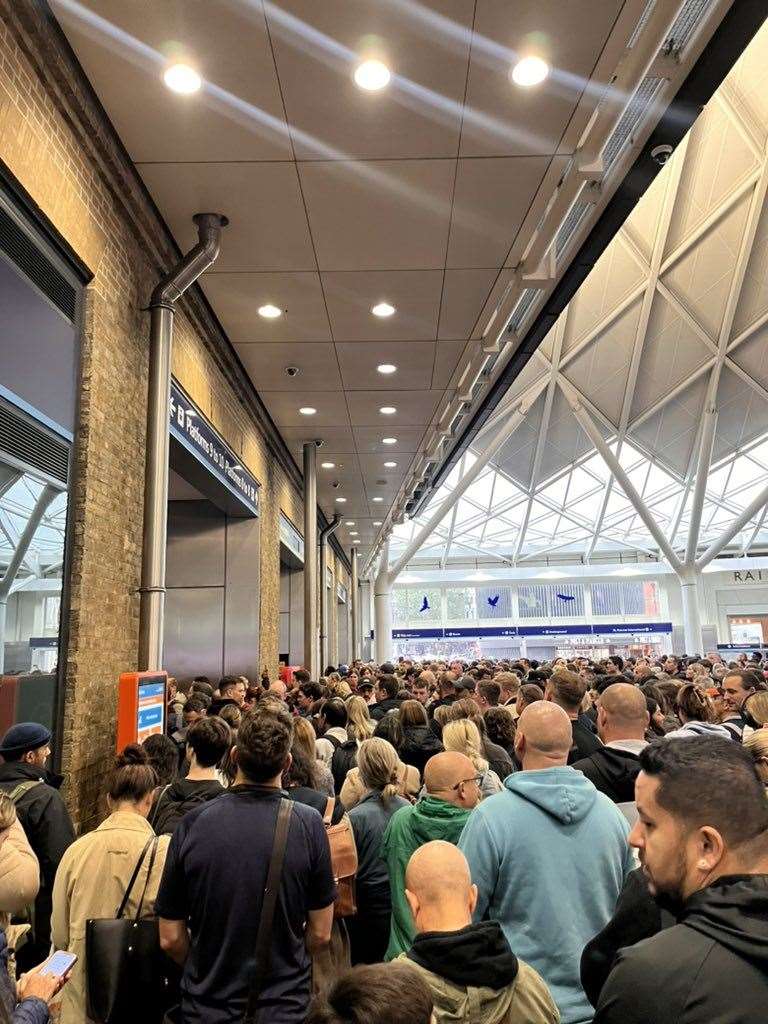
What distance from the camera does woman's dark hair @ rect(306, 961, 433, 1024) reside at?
57.8 inches

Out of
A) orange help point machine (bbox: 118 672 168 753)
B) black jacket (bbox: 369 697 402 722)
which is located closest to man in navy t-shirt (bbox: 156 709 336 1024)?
orange help point machine (bbox: 118 672 168 753)

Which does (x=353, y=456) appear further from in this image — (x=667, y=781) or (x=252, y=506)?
(x=667, y=781)

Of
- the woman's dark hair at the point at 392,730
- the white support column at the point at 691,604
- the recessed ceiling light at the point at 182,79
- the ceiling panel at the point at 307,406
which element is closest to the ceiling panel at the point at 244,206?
the recessed ceiling light at the point at 182,79

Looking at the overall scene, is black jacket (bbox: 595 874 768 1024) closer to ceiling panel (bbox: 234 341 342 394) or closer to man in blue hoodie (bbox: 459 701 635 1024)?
man in blue hoodie (bbox: 459 701 635 1024)

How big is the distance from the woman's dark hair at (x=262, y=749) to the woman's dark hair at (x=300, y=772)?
1556 mm

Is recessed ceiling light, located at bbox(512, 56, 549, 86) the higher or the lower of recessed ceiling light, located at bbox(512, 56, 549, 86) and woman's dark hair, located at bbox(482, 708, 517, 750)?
the higher

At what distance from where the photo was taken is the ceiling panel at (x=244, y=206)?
6883 mm

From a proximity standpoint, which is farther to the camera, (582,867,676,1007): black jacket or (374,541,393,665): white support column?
(374,541,393,665): white support column

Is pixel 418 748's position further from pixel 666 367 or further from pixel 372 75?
pixel 666 367

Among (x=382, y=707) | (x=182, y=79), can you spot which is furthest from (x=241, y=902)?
(x=382, y=707)

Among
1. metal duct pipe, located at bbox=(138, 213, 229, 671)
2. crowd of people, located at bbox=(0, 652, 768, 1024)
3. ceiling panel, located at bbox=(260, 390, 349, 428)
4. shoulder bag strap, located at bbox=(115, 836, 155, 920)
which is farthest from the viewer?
ceiling panel, located at bbox=(260, 390, 349, 428)

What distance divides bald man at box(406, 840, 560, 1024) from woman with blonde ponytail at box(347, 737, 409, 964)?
1998 millimetres

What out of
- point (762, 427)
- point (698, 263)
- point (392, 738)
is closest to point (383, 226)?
point (392, 738)

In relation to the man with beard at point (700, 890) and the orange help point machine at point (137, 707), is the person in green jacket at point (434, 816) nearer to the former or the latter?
the man with beard at point (700, 890)
